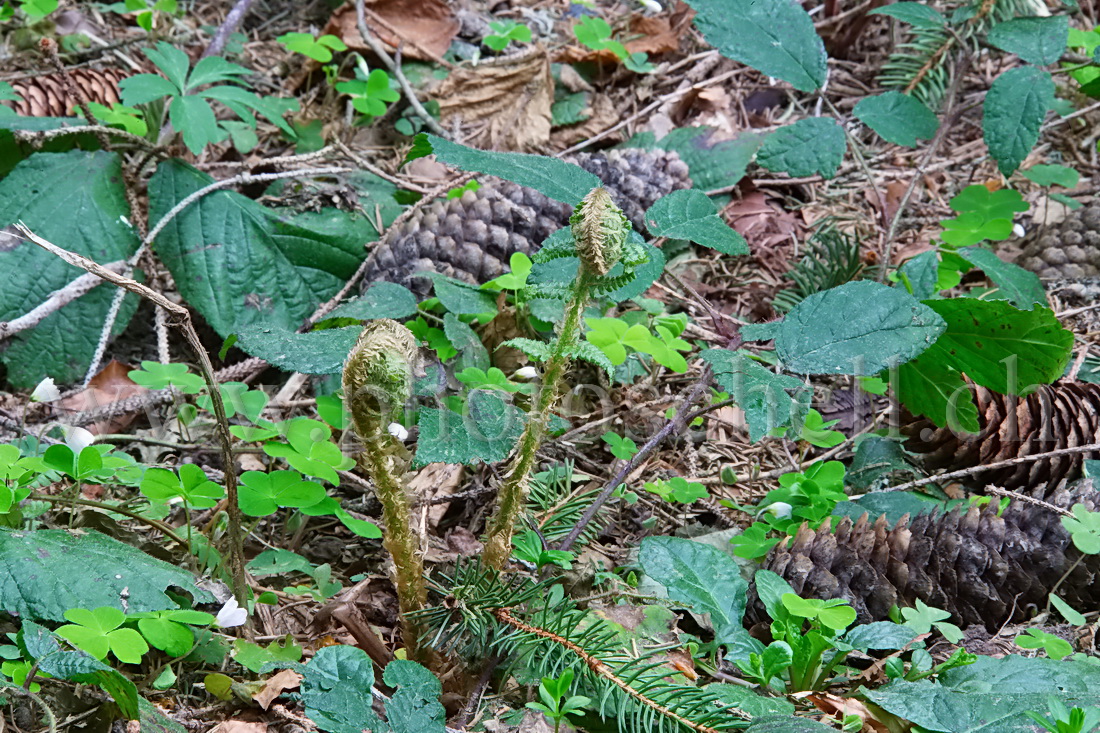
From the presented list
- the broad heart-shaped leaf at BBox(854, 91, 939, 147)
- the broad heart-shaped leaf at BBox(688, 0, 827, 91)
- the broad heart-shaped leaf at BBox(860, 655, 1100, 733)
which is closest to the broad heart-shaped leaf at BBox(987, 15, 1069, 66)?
the broad heart-shaped leaf at BBox(854, 91, 939, 147)

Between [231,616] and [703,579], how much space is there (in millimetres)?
784

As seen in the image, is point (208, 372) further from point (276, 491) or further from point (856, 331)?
point (856, 331)

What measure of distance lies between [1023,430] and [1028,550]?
37 centimetres

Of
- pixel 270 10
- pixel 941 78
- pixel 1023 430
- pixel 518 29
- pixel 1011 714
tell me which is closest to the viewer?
pixel 1011 714

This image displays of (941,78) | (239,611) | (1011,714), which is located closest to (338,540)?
(239,611)

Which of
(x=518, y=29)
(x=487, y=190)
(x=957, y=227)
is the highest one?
(x=518, y=29)

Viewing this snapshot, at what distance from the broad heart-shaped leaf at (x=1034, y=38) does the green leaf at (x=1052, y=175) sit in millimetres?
454

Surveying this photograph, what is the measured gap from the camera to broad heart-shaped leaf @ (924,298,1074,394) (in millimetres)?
1728

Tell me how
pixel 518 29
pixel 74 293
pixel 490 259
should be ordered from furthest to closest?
pixel 518 29, pixel 490 259, pixel 74 293

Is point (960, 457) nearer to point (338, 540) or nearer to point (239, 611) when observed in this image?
point (338, 540)

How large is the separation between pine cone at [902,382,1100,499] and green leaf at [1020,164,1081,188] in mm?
896

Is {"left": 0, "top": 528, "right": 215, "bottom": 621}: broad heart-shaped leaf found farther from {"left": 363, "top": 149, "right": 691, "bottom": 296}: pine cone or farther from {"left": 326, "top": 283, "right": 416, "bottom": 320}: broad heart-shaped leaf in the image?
{"left": 363, "top": 149, "right": 691, "bottom": 296}: pine cone

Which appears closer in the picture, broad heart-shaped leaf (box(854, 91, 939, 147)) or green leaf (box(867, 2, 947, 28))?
broad heart-shaped leaf (box(854, 91, 939, 147))

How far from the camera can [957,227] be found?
2346mm
